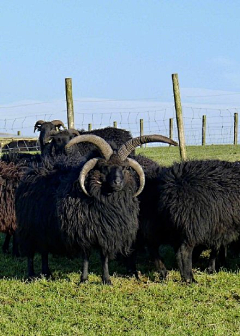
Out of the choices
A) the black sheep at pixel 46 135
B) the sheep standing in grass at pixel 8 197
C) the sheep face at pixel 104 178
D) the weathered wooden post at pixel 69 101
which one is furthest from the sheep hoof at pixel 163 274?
the weathered wooden post at pixel 69 101

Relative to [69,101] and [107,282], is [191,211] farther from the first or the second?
[69,101]

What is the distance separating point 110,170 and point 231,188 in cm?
181

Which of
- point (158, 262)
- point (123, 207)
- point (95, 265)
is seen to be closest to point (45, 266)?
point (95, 265)

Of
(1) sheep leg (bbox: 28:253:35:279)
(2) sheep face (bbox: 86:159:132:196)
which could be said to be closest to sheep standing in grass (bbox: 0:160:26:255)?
(1) sheep leg (bbox: 28:253:35:279)

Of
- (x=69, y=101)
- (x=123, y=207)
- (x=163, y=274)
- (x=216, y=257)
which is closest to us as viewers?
(x=123, y=207)

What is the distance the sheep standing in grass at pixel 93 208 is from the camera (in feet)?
26.6

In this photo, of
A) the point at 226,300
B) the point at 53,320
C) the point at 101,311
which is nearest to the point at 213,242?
the point at 226,300

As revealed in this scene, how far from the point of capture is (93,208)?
8.13m

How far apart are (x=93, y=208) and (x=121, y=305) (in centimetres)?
165

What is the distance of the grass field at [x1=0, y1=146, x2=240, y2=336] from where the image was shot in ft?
20.1

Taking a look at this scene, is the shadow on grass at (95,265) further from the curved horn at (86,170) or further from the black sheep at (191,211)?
the curved horn at (86,170)

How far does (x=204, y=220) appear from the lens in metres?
8.27

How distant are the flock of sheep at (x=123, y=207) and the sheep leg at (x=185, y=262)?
0.01 meters

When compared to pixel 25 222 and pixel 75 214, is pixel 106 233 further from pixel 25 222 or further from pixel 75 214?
pixel 25 222
